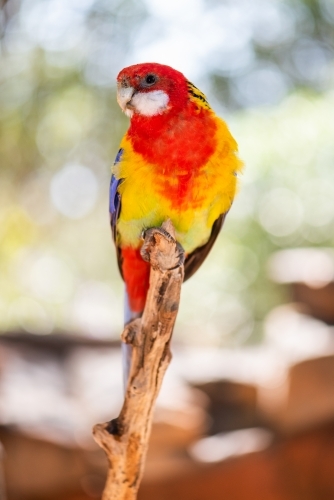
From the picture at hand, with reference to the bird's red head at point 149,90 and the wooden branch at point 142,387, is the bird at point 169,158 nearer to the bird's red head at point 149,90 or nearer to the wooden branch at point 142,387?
the bird's red head at point 149,90

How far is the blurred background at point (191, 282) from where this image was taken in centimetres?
313

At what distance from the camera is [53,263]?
5.07 m

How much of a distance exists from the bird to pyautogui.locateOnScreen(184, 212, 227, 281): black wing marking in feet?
0.45

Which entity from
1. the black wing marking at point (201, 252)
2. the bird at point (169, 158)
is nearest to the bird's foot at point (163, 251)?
the bird at point (169, 158)

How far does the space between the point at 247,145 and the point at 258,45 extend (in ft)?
2.69

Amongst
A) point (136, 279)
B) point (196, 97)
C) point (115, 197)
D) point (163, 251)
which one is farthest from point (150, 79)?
point (136, 279)

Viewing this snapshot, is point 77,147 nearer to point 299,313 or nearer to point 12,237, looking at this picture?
point 12,237

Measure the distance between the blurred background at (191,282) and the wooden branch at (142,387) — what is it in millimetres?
1450

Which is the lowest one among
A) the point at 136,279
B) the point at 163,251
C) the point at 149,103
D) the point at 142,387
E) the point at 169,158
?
the point at 142,387

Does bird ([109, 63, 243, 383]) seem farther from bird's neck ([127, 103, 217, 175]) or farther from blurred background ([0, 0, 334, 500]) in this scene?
blurred background ([0, 0, 334, 500])

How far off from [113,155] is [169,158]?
10.4ft

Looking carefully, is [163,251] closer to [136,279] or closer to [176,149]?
[176,149]

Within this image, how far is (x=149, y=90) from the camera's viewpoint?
63.8 inches

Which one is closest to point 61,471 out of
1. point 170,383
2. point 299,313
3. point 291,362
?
point 170,383
